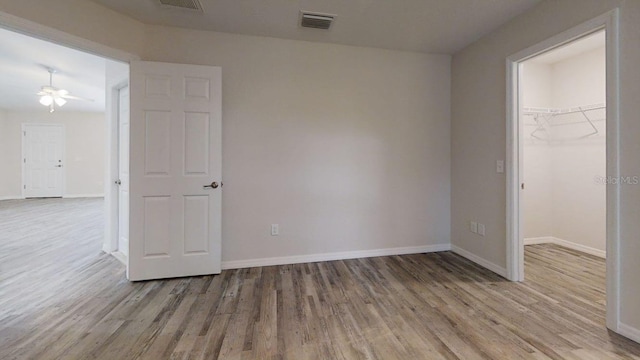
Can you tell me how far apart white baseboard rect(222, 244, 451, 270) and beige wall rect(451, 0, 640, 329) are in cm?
40

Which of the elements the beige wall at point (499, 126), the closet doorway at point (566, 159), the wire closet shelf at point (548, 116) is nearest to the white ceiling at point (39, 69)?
the beige wall at point (499, 126)

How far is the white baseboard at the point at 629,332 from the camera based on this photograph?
70.2 inches

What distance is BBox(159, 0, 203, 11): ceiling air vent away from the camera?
2407 millimetres

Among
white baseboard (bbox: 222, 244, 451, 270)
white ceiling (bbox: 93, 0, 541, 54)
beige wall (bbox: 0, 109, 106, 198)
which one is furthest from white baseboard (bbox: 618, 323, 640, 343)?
beige wall (bbox: 0, 109, 106, 198)

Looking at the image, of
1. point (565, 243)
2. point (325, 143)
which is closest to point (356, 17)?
point (325, 143)

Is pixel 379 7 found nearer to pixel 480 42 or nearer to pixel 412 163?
pixel 480 42

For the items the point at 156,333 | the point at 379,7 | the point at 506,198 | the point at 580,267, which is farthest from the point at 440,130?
the point at 156,333

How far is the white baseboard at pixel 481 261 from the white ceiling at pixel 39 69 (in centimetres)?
548

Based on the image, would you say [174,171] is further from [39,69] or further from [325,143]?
[39,69]

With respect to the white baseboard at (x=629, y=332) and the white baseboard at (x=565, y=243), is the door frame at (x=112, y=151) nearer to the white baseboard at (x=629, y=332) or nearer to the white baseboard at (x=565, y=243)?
the white baseboard at (x=629, y=332)

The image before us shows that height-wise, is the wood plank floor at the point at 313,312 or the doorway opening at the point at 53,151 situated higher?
the doorway opening at the point at 53,151

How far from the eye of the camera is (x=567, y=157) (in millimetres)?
3727

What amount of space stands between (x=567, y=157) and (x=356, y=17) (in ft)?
11.0

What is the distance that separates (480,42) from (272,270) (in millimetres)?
3353
